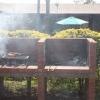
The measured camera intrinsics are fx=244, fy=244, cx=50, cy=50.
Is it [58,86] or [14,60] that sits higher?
[14,60]

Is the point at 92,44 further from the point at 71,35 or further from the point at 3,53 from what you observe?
the point at 3,53

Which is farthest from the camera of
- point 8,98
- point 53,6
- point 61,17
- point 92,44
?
point 53,6

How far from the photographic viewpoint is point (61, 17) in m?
22.1

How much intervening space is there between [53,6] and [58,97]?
67.8ft

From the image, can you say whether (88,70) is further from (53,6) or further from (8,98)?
(53,6)

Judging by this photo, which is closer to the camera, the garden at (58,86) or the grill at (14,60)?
the grill at (14,60)

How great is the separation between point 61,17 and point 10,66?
17.0 m

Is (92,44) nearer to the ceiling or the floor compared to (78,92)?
nearer to the ceiling

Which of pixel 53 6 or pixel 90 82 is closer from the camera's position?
pixel 90 82

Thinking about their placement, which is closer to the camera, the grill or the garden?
the grill

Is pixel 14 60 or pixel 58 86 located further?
pixel 58 86

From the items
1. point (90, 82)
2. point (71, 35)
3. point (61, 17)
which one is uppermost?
point (61, 17)

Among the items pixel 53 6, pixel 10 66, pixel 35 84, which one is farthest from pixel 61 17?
pixel 10 66

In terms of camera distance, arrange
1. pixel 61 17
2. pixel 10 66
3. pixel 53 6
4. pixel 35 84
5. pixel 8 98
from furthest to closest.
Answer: pixel 53 6, pixel 61 17, pixel 35 84, pixel 8 98, pixel 10 66
